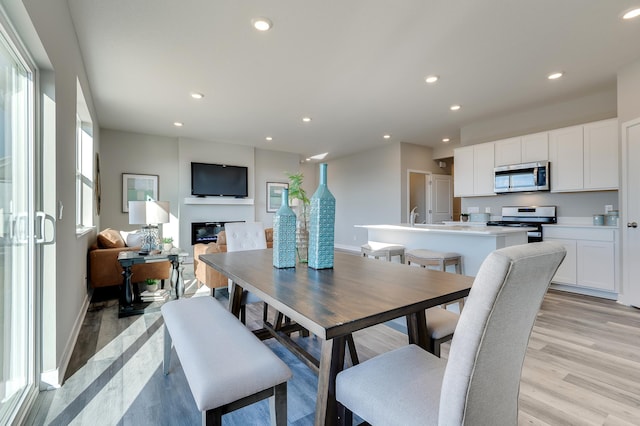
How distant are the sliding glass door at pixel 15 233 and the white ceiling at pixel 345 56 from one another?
1.15 m

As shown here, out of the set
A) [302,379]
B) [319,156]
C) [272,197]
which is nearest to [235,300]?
[302,379]

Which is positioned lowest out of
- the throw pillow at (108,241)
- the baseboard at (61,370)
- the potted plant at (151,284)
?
the baseboard at (61,370)

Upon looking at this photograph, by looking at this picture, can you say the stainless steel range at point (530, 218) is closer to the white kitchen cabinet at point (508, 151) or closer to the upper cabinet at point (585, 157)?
the upper cabinet at point (585, 157)

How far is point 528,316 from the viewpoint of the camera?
2.72 feet

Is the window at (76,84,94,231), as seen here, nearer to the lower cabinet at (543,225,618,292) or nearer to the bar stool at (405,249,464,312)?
the bar stool at (405,249,464,312)

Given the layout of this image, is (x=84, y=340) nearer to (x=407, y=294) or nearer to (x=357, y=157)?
(x=407, y=294)

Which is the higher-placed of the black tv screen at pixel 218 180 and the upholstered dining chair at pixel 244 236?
the black tv screen at pixel 218 180

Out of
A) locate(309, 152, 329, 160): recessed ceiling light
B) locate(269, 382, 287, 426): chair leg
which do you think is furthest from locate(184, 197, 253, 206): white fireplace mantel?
locate(269, 382, 287, 426): chair leg

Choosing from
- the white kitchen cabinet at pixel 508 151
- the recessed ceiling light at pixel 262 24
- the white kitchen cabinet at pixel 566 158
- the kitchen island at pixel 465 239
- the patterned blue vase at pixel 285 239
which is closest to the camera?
the patterned blue vase at pixel 285 239

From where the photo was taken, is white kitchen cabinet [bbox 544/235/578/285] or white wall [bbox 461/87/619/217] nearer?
white kitchen cabinet [bbox 544/235/578/285]

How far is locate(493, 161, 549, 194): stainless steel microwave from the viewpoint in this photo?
422 centimetres

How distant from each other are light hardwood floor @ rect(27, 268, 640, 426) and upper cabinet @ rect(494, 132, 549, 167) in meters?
2.39

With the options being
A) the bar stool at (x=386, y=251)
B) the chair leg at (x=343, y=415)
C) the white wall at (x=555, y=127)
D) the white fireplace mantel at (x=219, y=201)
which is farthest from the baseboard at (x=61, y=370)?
the white wall at (x=555, y=127)

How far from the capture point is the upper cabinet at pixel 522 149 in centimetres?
427
